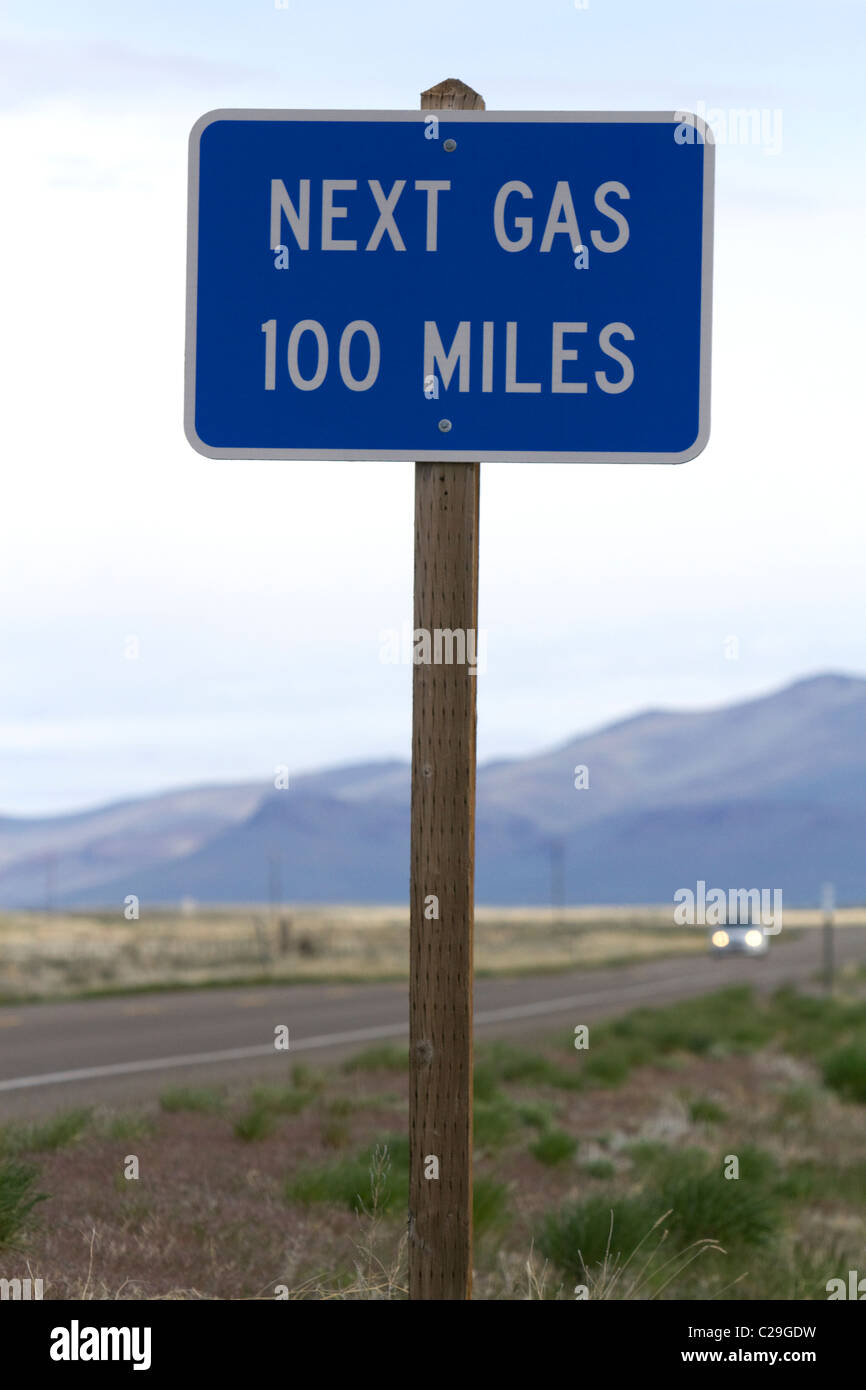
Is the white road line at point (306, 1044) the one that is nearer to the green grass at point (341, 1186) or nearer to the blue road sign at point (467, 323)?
the green grass at point (341, 1186)

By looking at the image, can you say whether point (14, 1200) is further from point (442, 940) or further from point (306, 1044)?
point (306, 1044)

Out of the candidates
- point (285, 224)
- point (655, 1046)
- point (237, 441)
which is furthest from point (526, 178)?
point (655, 1046)

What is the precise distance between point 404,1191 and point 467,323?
558cm

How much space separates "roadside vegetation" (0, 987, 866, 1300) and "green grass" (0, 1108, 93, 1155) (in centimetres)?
1

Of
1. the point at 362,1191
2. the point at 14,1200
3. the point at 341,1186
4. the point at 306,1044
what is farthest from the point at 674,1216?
the point at 306,1044

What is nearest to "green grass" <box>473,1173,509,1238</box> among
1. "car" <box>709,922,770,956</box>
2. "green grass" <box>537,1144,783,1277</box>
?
"green grass" <box>537,1144,783,1277</box>

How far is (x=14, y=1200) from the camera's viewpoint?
645cm

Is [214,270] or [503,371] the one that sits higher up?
[214,270]

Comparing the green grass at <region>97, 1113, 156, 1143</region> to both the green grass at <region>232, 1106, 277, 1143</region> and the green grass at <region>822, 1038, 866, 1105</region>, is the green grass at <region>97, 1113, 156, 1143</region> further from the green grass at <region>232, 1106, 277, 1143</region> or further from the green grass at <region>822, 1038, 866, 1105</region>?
the green grass at <region>822, 1038, 866, 1105</region>

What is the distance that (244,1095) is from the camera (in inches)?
489

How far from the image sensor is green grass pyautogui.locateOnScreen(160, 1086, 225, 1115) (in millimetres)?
11242
